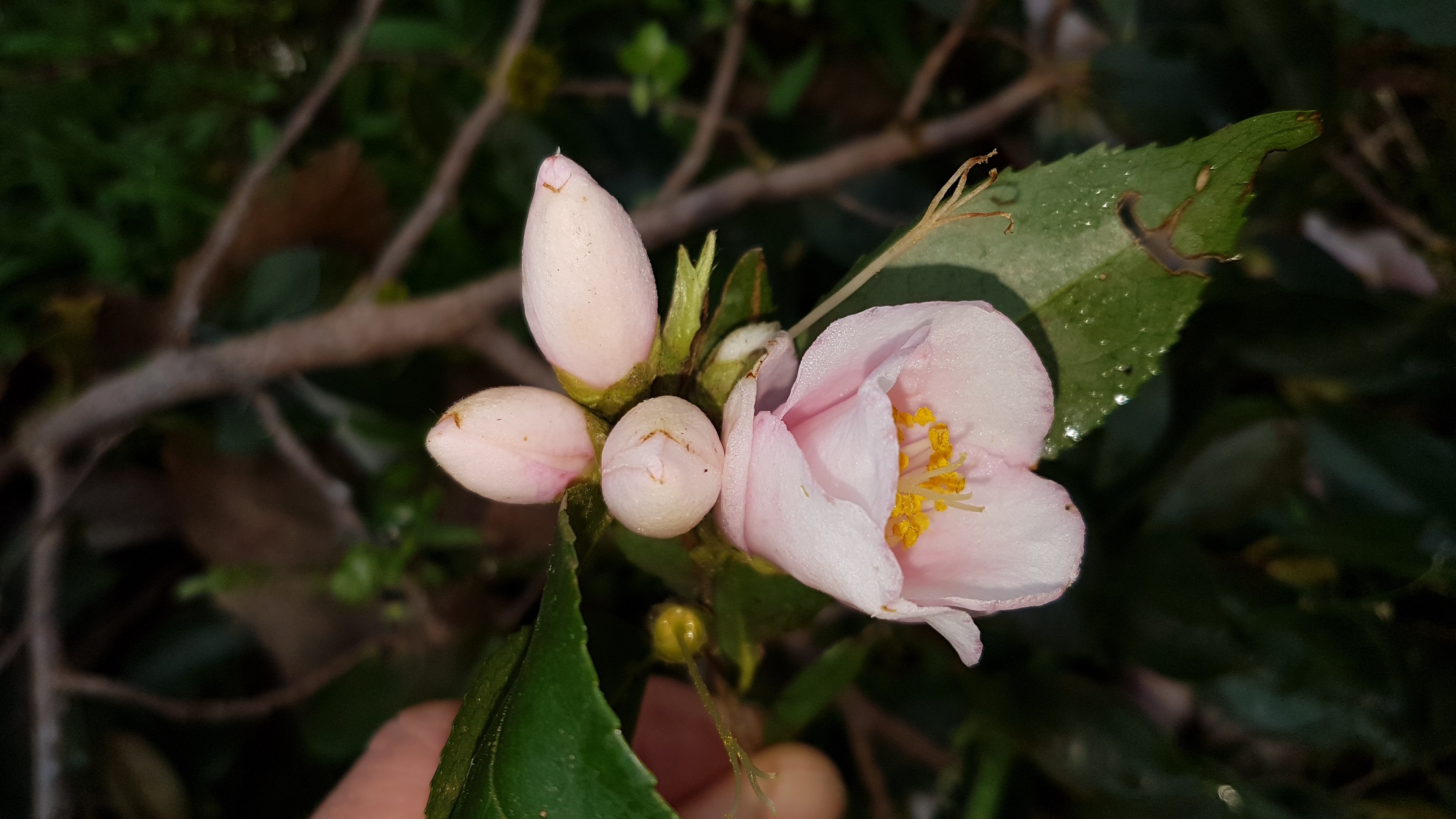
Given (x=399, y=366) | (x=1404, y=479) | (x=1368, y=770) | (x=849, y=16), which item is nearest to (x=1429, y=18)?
(x=1404, y=479)

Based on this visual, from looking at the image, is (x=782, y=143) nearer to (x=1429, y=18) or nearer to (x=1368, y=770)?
(x=1429, y=18)

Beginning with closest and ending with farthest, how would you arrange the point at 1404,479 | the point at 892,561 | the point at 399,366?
the point at 892,561, the point at 1404,479, the point at 399,366

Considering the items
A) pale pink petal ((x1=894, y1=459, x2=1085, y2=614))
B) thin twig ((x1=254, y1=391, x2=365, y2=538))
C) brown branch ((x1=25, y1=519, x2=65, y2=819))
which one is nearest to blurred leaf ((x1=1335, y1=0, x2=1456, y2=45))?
pale pink petal ((x1=894, y1=459, x2=1085, y2=614))

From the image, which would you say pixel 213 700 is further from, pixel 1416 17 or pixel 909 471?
pixel 1416 17

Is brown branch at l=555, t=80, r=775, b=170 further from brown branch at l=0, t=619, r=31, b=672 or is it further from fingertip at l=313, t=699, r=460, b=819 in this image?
brown branch at l=0, t=619, r=31, b=672

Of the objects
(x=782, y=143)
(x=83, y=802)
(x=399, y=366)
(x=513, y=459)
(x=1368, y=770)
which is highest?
(x=513, y=459)

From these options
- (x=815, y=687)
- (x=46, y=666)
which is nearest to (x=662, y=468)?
(x=815, y=687)
